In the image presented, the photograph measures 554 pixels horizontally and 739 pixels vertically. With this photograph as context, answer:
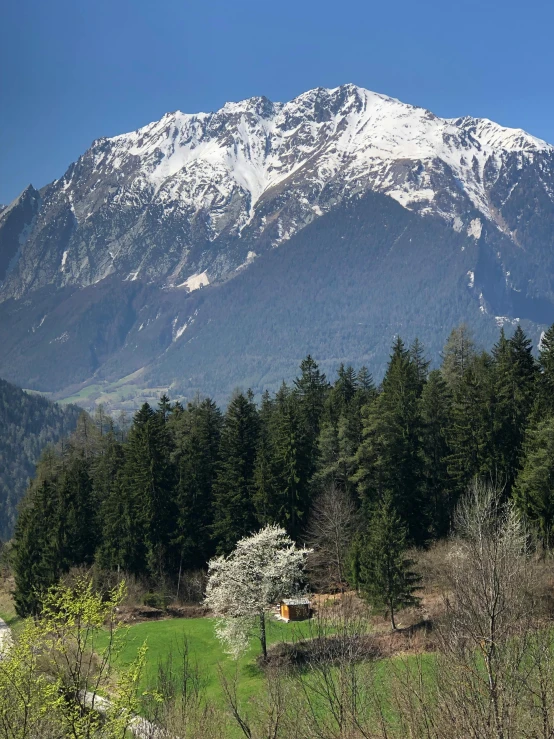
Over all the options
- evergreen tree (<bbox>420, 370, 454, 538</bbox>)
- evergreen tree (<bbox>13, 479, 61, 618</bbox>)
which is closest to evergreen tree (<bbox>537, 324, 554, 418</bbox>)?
evergreen tree (<bbox>420, 370, 454, 538</bbox>)

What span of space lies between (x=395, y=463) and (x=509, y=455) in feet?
29.2

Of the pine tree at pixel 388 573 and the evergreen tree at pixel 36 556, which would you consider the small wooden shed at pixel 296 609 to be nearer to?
the pine tree at pixel 388 573

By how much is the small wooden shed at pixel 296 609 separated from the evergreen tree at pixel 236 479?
13335 millimetres

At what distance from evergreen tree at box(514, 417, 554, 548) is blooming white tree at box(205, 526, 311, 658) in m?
15.1

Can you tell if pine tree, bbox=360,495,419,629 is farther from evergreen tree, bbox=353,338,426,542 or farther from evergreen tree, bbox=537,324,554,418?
evergreen tree, bbox=537,324,554,418

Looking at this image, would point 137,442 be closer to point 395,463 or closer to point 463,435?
point 395,463

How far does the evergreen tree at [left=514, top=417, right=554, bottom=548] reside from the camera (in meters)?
49.7

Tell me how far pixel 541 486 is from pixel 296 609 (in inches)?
702

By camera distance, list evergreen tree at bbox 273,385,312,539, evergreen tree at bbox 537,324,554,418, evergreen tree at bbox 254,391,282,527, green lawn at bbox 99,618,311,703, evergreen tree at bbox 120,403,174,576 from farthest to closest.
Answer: evergreen tree at bbox 120,403,174,576, evergreen tree at bbox 273,385,312,539, evergreen tree at bbox 254,391,282,527, evergreen tree at bbox 537,324,554,418, green lawn at bbox 99,618,311,703

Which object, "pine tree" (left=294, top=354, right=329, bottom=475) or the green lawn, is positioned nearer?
the green lawn

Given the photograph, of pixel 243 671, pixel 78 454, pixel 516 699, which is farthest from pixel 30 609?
pixel 516 699

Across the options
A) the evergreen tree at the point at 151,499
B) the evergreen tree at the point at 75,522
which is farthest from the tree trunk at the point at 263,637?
the evergreen tree at the point at 75,522

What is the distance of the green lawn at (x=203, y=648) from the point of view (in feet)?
145

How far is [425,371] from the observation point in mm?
89375
